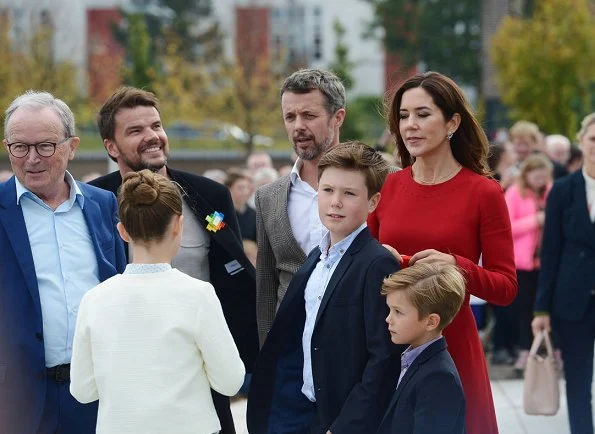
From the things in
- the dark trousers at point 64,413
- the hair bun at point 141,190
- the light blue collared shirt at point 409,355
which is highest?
the hair bun at point 141,190

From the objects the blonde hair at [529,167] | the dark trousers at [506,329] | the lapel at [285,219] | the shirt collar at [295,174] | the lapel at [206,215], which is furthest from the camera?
the dark trousers at [506,329]

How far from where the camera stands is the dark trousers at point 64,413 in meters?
4.51

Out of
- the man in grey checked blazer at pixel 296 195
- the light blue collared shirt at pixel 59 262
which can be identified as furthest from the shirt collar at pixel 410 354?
the light blue collared shirt at pixel 59 262

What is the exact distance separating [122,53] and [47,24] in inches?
704

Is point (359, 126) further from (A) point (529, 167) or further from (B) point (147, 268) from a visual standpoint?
(B) point (147, 268)

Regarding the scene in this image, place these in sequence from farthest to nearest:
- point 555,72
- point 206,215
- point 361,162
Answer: point 555,72 < point 206,215 < point 361,162

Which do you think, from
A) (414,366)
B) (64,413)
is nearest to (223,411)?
(64,413)

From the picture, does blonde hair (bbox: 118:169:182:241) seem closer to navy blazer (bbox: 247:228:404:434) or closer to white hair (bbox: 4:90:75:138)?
navy blazer (bbox: 247:228:404:434)

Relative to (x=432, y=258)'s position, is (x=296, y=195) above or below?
above

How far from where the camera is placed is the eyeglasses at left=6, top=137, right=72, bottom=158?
4.64 metres

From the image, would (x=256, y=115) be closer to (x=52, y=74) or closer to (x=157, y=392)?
(x=52, y=74)

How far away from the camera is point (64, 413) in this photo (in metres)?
4.55

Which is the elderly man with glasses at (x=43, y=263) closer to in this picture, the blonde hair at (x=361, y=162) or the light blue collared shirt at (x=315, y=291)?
the light blue collared shirt at (x=315, y=291)

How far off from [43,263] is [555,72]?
780 inches
